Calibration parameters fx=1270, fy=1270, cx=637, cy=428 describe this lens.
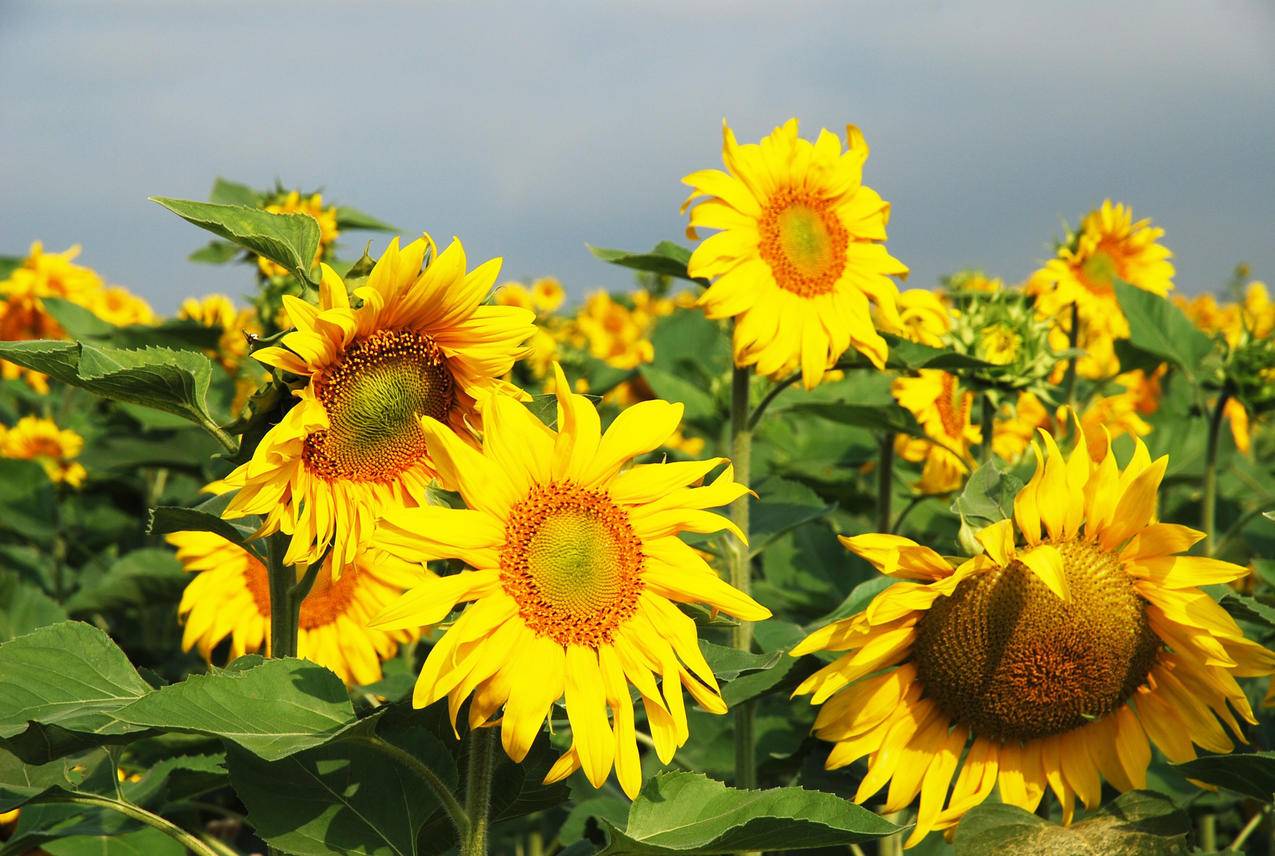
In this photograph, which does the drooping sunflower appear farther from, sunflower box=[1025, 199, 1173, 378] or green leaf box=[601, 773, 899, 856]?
sunflower box=[1025, 199, 1173, 378]

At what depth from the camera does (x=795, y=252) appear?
2.25 meters

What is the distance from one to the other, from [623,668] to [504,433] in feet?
0.93

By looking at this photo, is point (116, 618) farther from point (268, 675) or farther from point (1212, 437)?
point (1212, 437)

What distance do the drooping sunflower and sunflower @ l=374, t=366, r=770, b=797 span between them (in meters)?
1.12

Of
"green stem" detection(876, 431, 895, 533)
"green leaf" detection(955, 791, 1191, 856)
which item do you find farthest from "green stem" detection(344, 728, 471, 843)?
"green stem" detection(876, 431, 895, 533)

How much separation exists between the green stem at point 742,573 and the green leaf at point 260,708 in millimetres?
805

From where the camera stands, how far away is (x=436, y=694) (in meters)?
1.28


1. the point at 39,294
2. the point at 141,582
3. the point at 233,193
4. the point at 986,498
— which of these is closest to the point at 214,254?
the point at 233,193

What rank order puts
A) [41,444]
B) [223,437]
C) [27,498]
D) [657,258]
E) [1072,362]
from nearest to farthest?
[223,437] < [657,258] < [1072,362] < [27,498] < [41,444]

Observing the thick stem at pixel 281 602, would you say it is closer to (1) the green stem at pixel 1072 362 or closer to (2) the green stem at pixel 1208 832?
(2) the green stem at pixel 1208 832

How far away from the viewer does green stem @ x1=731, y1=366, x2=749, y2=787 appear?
2.12 metres

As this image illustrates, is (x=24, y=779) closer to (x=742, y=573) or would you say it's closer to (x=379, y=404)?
(x=379, y=404)

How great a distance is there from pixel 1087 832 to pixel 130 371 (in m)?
1.30

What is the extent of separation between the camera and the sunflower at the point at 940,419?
2957mm
